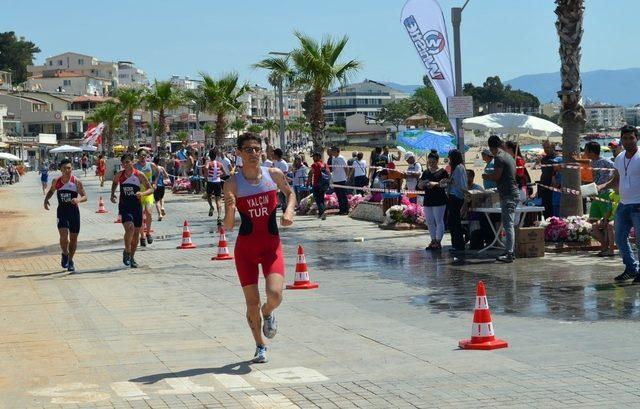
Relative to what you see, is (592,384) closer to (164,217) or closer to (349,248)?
(349,248)

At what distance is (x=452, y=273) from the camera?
14.7 m

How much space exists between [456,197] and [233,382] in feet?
32.1

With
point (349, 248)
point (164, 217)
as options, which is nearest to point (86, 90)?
point (164, 217)

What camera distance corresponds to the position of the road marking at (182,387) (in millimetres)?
7617

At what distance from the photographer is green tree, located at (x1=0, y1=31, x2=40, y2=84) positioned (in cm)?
17538

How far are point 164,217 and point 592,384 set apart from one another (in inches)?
884

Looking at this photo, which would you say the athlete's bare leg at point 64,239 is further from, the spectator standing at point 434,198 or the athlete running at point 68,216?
the spectator standing at point 434,198

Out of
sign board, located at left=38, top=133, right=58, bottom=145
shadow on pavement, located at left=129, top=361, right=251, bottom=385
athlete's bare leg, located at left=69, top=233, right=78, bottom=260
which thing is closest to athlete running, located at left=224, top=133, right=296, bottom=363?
shadow on pavement, located at left=129, top=361, right=251, bottom=385

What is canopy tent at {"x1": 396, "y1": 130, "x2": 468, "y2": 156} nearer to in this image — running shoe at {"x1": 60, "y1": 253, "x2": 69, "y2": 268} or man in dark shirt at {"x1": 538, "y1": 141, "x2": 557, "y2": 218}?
man in dark shirt at {"x1": 538, "y1": 141, "x2": 557, "y2": 218}

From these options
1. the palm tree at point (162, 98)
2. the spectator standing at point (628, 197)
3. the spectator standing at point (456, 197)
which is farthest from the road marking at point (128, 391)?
the palm tree at point (162, 98)

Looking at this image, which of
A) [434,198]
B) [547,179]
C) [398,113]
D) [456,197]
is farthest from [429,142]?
[398,113]

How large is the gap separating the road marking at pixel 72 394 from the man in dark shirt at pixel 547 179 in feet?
43.2

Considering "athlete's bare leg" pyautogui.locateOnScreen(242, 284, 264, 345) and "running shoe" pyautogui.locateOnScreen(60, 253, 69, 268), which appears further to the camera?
"running shoe" pyautogui.locateOnScreen(60, 253, 69, 268)

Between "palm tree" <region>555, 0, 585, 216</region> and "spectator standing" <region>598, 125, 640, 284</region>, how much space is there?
5.11 meters
